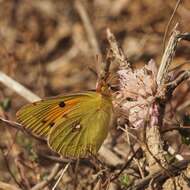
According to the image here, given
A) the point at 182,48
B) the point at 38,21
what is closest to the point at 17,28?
the point at 38,21

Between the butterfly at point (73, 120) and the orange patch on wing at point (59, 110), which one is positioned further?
the orange patch on wing at point (59, 110)

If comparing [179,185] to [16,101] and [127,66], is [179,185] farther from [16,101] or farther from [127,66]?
[16,101]

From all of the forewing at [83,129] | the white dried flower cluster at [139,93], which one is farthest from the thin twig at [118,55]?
the forewing at [83,129]

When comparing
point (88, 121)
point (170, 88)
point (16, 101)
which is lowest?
point (16, 101)

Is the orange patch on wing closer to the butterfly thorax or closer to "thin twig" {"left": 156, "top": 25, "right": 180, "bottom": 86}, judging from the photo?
the butterfly thorax

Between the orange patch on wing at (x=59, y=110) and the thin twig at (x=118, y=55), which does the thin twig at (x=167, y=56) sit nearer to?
the thin twig at (x=118, y=55)

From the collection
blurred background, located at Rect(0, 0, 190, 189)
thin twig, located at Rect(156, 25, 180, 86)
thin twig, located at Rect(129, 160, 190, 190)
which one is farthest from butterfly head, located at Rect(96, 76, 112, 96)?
blurred background, located at Rect(0, 0, 190, 189)

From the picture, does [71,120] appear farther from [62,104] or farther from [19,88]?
[19,88]
